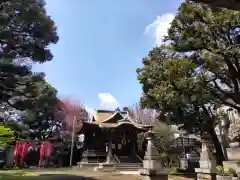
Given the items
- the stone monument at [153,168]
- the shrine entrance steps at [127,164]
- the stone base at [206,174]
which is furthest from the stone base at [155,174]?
the shrine entrance steps at [127,164]

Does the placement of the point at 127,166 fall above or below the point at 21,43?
below

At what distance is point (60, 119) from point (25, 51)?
21750 mm

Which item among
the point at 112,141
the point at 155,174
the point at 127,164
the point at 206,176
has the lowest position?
the point at 127,164

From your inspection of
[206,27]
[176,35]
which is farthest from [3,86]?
[206,27]

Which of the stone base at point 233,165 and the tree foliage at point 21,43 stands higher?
the tree foliage at point 21,43

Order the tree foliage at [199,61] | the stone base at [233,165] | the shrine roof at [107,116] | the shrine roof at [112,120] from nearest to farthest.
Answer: the stone base at [233,165] → the tree foliage at [199,61] → the shrine roof at [112,120] → the shrine roof at [107,116]

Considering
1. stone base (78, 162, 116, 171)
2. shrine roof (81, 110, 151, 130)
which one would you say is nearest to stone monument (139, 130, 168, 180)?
stone base (78, 162, 116, 171)

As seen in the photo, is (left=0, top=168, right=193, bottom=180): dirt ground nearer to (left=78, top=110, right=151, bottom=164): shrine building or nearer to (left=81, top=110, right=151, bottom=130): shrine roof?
(left=78, top=110, right=151, bottom=164): shrine building

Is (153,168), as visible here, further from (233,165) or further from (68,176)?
(68,176)

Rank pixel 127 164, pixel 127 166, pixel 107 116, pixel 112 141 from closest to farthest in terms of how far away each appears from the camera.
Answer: pixel 127 166 < pixel 127 164 < pixel 112 141 < pixel 107 116

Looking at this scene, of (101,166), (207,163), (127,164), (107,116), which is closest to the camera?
(207,163)

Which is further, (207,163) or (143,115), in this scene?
(143,115)

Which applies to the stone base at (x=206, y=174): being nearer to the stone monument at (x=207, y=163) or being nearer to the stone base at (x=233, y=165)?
the stone monument at (x=207, y=163)

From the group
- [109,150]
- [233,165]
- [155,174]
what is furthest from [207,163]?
[109,150]
